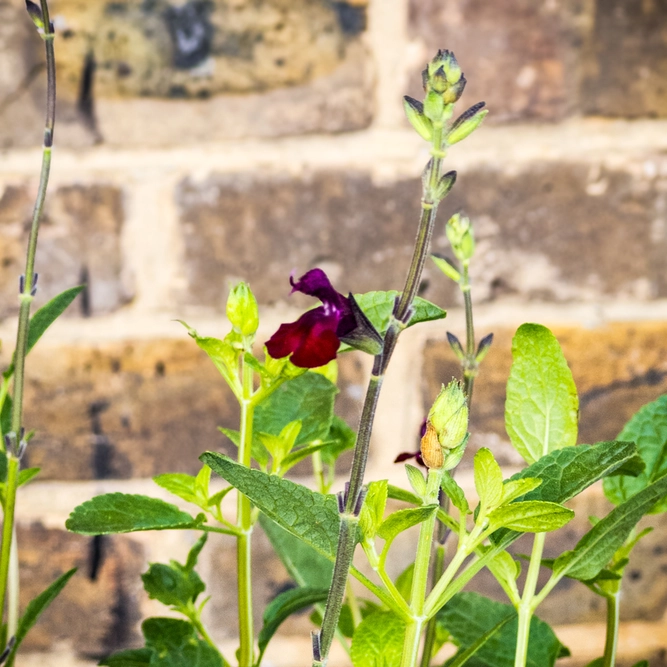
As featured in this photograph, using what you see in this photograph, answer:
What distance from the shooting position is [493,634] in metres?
Result: 0.32

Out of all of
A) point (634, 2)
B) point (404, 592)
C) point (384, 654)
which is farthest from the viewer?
point (634, 2)

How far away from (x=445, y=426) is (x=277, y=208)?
1.23 ft

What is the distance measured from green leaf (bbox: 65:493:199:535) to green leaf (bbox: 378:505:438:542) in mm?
76

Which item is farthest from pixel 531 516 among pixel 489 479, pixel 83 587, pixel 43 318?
pixel 83 587

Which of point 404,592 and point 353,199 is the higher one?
point 353,199

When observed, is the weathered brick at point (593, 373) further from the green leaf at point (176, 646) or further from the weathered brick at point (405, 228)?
the green leaf at point (176, 646)

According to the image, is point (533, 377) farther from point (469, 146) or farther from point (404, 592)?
point (469, 146)

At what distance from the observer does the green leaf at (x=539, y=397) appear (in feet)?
0.93

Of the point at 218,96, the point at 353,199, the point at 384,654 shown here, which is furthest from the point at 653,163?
the point at 384,654

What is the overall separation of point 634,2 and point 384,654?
0.49 m

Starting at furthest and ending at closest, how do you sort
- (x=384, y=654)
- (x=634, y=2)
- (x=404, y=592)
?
(x=634, y=2), (x=404, y=592), (x=384, y=654)

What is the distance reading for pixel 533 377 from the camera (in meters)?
0.29

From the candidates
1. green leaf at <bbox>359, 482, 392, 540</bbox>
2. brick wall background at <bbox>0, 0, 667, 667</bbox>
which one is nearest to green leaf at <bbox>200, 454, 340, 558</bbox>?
green leaf at <bbox>359, 482, 392, 540</bbox>

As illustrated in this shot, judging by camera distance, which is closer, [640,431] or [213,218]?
[640,431]
